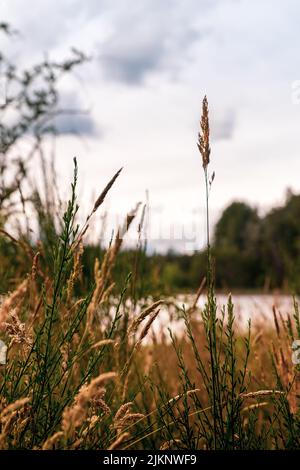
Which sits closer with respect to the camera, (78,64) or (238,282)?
(78,64)

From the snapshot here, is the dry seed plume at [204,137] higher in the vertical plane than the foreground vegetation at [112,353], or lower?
higher

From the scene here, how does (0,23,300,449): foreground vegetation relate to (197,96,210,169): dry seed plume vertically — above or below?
below

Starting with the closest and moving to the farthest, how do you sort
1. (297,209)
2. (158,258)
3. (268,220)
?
1. (158,258)
2. (297,209)
3. (268,220)

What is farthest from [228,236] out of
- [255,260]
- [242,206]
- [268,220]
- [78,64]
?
[78,64]

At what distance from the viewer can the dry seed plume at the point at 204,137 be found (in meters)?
1.70

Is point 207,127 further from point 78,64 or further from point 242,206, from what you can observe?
point 242,206

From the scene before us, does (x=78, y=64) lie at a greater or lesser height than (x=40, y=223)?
greater

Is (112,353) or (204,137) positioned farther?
(112,353)

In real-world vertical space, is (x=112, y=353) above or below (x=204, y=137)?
below

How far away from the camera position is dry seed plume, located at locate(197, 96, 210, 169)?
170cm

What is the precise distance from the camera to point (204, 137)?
67.3 inches

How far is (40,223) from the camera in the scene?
167 inches

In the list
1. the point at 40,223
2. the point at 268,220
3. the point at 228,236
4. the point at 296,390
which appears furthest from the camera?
the point at 228,236
